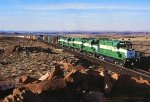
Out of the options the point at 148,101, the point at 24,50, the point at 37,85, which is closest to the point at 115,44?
the point at 24,50

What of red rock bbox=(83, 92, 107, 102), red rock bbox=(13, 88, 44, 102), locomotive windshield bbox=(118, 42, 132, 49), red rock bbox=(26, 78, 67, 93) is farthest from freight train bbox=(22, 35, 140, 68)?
red rock bbox=(13, 88, 44, 102)

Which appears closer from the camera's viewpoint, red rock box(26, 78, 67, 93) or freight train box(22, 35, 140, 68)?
red rock box(26, 78, 67, 93)

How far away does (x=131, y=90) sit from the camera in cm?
2105

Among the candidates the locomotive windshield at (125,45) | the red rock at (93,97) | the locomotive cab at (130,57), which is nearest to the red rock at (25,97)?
the red rock at (93,97)

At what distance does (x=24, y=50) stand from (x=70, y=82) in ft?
125

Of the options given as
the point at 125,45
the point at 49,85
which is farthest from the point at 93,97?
the point at 125,45

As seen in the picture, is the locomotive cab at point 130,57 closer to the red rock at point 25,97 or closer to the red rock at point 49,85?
the red rock at point 49,85

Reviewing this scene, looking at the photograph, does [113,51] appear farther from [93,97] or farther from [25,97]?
[25,97]

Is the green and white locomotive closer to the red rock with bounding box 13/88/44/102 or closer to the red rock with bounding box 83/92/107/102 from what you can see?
the red rock with bounding box 83/92/107/102

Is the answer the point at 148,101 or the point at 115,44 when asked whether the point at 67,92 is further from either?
the point at 115,44

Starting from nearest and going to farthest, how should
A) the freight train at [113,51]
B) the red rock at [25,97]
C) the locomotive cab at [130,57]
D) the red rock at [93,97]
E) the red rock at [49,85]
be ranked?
1. the red rock at [25,97]
2. the red rock at [49,85]
3. the red rock at [93,97]
4. the locomotive cab at [130,57]
5. the freight train at [113,51]

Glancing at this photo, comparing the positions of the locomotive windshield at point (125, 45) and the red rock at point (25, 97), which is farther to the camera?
the locomotive windshield at point (125, 45)

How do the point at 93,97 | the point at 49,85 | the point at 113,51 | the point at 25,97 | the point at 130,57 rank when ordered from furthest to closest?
the point at 113,51 → the point at 130,57 → the point at 93,97 → the point at 49,85 → the point at 25,97

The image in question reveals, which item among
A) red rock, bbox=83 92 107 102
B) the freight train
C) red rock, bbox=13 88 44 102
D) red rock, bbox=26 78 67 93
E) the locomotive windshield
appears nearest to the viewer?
red rock, bbox=13 88 44 102
